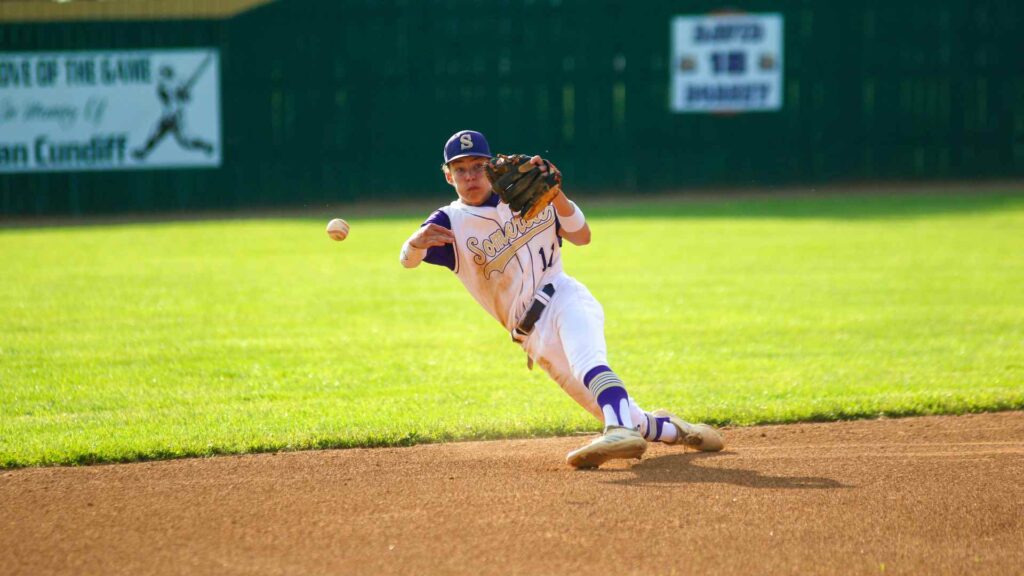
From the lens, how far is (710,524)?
4738mm

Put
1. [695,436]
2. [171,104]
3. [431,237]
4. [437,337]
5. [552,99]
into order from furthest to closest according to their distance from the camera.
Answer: [552,99] < [171,104] < [437,337] < [695,436] < [431,237]

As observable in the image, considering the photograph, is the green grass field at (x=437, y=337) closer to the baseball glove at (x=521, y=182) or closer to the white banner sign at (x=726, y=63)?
the baseball glove at (x=521, y=182)

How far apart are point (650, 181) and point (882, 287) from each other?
10522mm

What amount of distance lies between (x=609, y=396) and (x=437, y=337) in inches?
169

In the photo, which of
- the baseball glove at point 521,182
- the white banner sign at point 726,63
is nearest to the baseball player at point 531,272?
the baseball glove at point 521,182

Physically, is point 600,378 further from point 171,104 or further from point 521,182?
point 171,104

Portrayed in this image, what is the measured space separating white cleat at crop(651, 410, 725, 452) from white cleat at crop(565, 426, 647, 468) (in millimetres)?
473

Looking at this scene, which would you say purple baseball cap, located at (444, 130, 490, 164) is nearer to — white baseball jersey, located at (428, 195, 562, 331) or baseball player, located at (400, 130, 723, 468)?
baseball player, located at (400, 130, 723, 468)

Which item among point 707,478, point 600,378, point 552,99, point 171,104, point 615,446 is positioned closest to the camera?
point 615,446

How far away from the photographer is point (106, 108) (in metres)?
19.5

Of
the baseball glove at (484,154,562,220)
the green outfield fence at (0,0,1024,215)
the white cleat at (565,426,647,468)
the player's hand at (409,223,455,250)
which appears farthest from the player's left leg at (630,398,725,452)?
the green outfield fence at (0,0,1024,215)

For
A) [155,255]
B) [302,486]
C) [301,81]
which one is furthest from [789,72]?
[302,486]

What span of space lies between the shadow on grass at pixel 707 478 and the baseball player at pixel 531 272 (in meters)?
0.15

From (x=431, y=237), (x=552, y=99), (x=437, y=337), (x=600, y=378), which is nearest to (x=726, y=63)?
(x=552, y=99)
